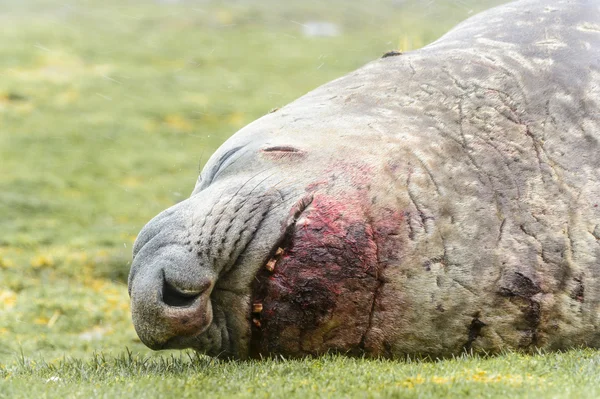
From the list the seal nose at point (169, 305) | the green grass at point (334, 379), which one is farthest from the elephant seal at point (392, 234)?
the green grass at point (334, 379)

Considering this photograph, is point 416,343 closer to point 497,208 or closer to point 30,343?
point 497,208

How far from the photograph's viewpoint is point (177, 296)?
4301mm

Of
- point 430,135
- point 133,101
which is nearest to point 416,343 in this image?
point 430,135

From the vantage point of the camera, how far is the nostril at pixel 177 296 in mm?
4273

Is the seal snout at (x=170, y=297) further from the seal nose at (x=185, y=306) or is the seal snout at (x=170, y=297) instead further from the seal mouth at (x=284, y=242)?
the seal mouth at (x=284, y=242)

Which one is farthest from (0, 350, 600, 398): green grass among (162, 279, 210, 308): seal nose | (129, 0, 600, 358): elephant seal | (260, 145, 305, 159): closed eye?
(260, 145, 305, 159): closed eye

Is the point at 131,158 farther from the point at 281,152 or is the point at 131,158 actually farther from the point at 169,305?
the point at 169,305

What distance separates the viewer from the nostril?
4273 millimetres

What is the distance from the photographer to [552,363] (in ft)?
14.2

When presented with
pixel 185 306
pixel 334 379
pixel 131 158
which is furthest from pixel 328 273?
pixel 131 158

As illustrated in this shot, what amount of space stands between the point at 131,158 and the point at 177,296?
14003 mm

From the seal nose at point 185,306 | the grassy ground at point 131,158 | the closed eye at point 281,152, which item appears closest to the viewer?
the grassy ground at point 131,158

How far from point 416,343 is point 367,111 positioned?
135 centimetres

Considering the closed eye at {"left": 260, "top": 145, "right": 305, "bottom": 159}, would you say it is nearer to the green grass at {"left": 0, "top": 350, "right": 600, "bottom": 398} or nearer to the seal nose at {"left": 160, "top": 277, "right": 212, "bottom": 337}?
the seal nose at {"left": 160, "top": 277, "right": 212, "bottom": 337}
